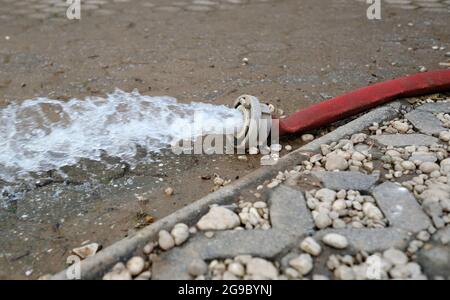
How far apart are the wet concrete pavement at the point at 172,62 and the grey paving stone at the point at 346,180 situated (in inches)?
17.6

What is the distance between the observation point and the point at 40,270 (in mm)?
1764

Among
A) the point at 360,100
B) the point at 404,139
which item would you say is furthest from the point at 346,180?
the point at 360,100

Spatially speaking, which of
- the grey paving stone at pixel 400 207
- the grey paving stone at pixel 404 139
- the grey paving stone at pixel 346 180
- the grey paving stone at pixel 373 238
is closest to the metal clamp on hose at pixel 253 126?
the grey paving stone at pixel 346 180

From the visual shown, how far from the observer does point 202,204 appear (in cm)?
187

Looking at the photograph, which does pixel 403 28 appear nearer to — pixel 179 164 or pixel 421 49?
pixel 421 49

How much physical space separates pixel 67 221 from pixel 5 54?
2518 millimetres

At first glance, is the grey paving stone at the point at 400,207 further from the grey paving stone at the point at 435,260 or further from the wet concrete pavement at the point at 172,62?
the wet concrete pavement at the point at 172,62

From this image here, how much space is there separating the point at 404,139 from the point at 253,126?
0.82m

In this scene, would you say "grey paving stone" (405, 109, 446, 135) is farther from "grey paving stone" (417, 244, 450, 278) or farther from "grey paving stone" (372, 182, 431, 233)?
"grey paving stone" (417, 244, 450, 278)

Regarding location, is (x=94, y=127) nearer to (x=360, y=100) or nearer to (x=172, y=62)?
(x=172, y=62)

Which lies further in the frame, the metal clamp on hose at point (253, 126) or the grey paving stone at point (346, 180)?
the metal clamp on hose at point (253, 126)

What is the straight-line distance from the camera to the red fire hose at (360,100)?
102 inches

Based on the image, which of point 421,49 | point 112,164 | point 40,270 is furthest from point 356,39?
point 40,270

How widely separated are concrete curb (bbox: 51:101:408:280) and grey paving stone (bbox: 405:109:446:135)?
106 mm
